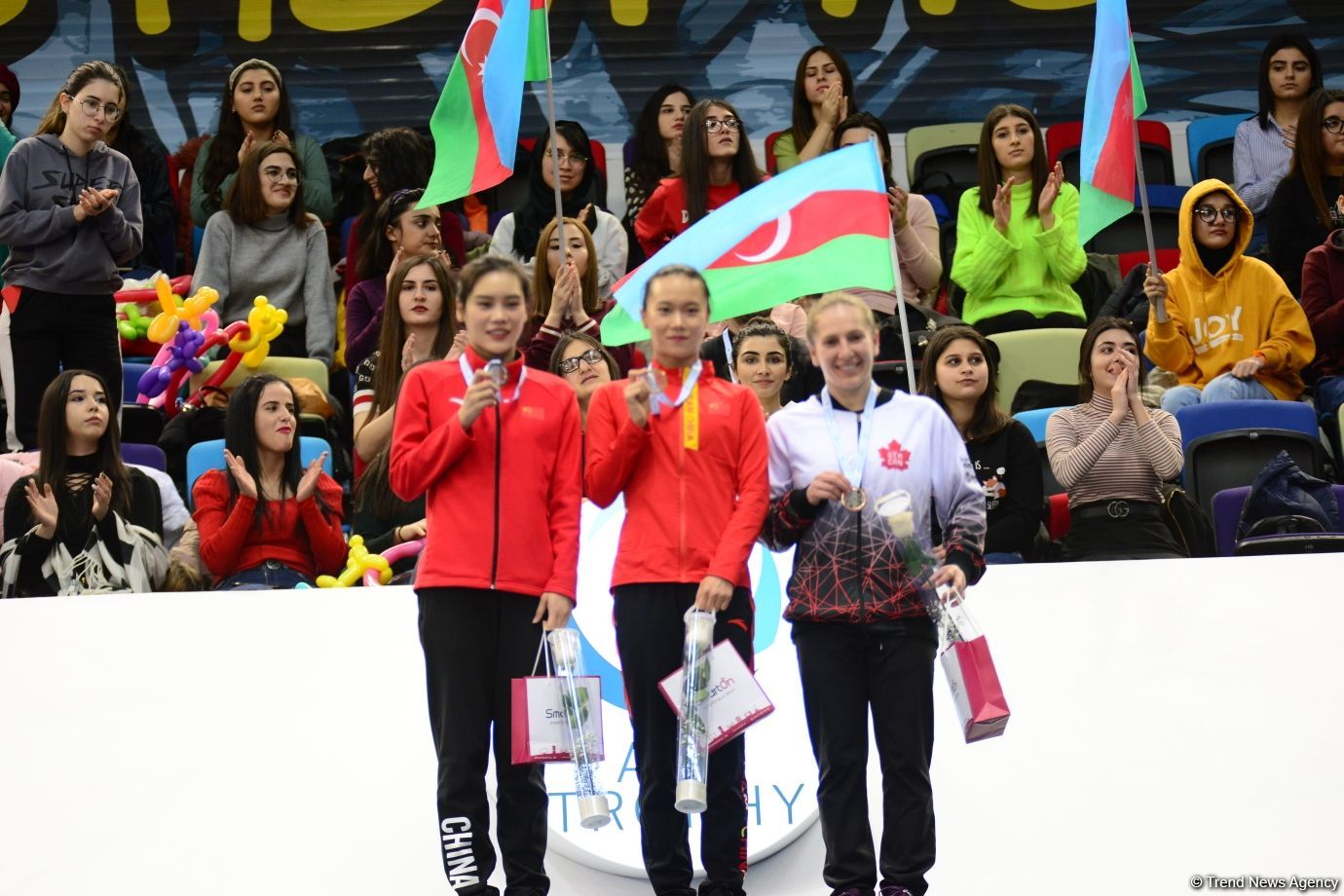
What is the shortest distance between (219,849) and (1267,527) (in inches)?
119

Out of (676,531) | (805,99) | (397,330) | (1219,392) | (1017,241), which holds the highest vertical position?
(805,99)

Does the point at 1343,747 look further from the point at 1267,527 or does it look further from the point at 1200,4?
the point at 1200,4

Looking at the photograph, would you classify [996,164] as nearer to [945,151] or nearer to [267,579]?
[945,151]

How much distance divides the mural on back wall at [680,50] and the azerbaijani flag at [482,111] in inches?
145

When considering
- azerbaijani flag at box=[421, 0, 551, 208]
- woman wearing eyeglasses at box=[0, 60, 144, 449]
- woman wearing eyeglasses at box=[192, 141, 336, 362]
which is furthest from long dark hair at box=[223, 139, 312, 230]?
azerbaijani flag at box=[421, 0, 551, 208]

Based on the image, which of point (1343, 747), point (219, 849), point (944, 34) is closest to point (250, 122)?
point (944, 34)

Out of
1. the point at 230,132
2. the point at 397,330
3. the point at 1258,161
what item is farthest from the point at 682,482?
the point at 1258,161

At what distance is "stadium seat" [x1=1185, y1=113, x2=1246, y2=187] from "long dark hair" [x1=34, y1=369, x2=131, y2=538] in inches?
Result: 206

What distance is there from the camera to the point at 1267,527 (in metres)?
5.77

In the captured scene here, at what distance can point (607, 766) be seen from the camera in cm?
520

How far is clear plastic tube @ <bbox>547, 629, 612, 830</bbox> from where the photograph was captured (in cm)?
449

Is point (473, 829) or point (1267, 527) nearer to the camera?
point (473, 829)

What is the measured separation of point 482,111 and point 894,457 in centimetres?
227

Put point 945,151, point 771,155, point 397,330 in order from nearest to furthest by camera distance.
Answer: point 397,330 → point 771,155 → point 945,151
